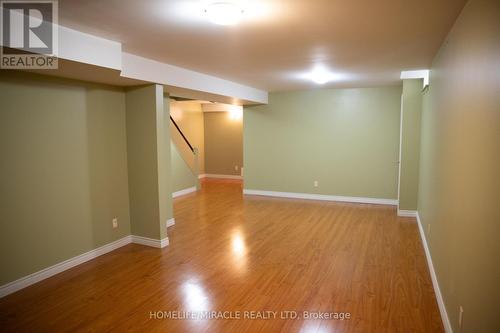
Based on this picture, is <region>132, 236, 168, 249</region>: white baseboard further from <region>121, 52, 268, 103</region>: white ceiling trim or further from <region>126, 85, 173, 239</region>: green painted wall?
<region>121, 52, 268, 103</region>: white ceiling trim

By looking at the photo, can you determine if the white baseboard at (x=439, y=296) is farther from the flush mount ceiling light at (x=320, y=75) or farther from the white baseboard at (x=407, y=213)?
the flush mount ceiling light at (x=320, y=75)

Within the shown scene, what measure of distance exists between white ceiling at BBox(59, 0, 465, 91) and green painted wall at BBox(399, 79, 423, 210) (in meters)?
0.93

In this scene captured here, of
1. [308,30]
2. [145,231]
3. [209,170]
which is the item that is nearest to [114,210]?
[145,231]

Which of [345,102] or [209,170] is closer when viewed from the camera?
[345,102]

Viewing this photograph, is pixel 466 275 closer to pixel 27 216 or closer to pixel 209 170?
pixel 27 216

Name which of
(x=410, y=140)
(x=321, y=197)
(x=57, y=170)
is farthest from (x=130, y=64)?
(x=321, y=197)

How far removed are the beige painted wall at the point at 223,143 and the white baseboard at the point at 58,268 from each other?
5906 millimetres

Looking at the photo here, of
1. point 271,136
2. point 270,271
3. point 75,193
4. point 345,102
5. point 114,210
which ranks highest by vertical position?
point 345,102

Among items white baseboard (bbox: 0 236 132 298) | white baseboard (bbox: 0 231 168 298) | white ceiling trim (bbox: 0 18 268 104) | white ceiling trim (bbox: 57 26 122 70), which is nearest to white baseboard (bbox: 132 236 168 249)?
white baseboard (bbox: 0 231 168 298)

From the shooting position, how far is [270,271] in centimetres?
356

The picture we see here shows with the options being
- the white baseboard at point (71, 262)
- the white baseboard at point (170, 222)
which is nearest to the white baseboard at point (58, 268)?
the white baseboard at point (71, 262)

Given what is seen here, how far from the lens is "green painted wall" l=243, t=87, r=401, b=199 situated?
21.4 ft

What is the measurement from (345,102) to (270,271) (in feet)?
14.6

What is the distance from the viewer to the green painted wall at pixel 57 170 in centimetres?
309
